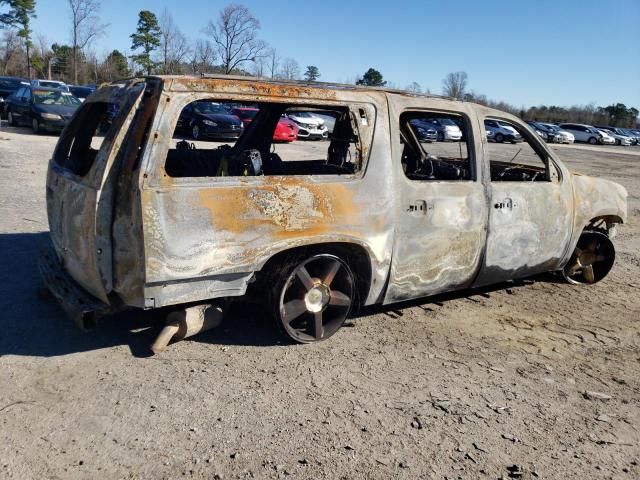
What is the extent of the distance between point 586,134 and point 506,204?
48387mm

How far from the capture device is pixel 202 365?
380cm

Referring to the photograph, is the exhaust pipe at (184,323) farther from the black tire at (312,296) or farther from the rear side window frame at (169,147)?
the rear side window frame at (169,147)

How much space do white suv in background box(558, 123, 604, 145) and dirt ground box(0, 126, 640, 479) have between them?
4764 cm

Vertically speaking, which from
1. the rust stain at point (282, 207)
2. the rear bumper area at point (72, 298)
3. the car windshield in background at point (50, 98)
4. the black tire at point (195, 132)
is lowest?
the rear bumper area at point (72, 298)

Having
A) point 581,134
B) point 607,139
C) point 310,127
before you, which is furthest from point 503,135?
point 607,139

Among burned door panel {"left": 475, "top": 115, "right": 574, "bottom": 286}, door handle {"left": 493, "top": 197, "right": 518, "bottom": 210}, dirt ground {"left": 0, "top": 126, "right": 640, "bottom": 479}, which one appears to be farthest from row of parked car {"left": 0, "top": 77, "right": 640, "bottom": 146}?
dirt ground {"left": 0, "top": 126, "right": 640, "bottom": 479}

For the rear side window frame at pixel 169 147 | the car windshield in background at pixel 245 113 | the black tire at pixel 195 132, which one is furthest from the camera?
the car windshield in background at pixel 245 113

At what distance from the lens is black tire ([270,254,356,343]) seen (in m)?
3.98

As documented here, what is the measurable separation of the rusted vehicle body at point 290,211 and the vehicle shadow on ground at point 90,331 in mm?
414

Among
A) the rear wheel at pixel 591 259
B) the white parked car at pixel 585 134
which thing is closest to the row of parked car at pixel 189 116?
the rear wheel at pixel 591 259

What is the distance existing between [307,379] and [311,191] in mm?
1275

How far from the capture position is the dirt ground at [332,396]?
2.87 m

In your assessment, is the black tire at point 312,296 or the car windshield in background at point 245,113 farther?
the car windshield in background at point 245,113

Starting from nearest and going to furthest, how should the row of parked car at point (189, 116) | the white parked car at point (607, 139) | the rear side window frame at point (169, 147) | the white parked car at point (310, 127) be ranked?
the rear side window frame at point (169, 147)
the row of parked car at point (189, 116)
the white parked car at point (310, 127)
the white parked car at point (607, 139)
